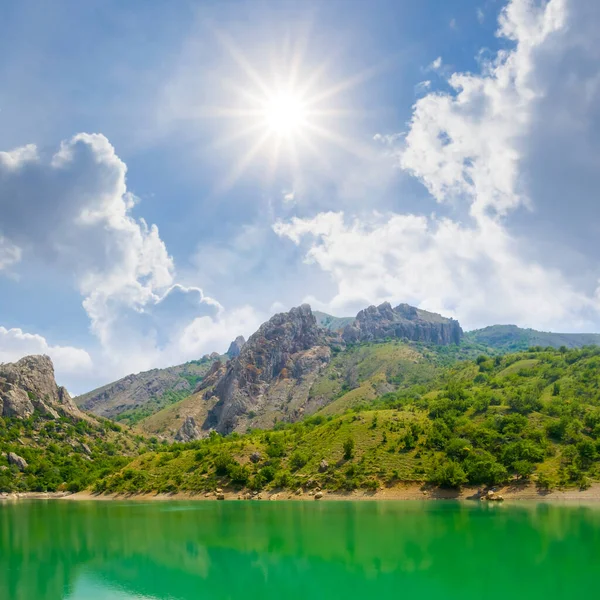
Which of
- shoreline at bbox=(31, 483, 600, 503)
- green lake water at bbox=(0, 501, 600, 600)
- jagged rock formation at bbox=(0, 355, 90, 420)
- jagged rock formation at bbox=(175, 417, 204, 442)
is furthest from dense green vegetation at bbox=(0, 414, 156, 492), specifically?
green lake water at bbox=(0, 501, 600, 600)

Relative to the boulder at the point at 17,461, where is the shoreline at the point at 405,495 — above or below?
below

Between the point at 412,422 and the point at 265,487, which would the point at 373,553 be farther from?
the point at 412,422

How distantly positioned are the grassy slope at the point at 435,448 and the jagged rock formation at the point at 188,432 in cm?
7734

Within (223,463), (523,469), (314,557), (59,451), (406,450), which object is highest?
(406,450)

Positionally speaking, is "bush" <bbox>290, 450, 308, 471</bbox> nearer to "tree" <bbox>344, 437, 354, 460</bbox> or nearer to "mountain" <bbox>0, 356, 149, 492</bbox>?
"tree" <bbox>344, 437, 354, 460</bbox>

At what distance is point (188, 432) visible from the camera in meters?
187

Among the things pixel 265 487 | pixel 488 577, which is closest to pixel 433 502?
pixel 265 487

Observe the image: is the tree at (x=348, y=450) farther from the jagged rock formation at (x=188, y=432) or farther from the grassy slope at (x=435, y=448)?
the jagged rock formation at (x=188, y=432)

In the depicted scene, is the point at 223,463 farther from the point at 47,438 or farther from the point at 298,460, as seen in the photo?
the point at 47,438

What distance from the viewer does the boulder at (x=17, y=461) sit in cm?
10581

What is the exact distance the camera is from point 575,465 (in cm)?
6738

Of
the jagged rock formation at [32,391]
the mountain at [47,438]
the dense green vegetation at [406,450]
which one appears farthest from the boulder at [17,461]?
the jagged rock formation at [32,391]

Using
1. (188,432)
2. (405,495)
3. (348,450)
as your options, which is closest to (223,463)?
(348,450)

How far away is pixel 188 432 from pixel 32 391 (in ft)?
211
